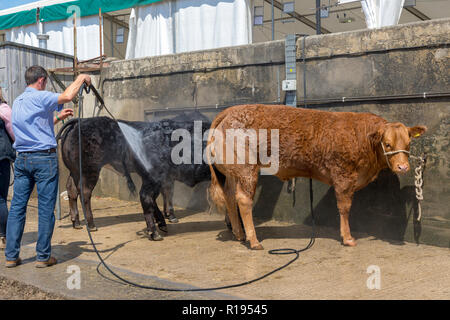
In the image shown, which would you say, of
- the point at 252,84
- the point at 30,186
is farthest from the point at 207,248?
the point at 252,84

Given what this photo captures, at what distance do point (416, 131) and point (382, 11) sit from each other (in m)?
3.12

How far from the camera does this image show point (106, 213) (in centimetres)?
821

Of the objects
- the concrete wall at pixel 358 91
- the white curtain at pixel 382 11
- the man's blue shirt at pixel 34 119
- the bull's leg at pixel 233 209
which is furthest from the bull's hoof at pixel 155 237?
the white curtain at pixel 382 11

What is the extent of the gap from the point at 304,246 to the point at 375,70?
2304 mm

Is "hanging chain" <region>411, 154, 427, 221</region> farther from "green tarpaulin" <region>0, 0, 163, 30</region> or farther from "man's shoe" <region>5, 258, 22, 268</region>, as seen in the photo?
"green tarpaulin" <region>0, 0, 163, 30</region>

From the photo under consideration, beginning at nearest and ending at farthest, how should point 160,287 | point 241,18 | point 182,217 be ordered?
point 160,287
point 182,217
point 241,18

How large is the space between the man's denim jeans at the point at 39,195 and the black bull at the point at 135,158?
1.52 m

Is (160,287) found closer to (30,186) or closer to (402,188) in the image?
(30,186)

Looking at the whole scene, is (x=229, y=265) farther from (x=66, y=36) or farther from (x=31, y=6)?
(x=31, y=6)

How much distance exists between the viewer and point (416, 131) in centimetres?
534

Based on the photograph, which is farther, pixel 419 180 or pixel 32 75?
pixel 419 180

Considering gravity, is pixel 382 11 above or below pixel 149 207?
above

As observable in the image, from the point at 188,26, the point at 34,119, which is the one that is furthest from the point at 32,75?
the point at 188,26

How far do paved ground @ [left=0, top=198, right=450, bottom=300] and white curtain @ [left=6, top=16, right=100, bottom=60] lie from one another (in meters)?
6.87
